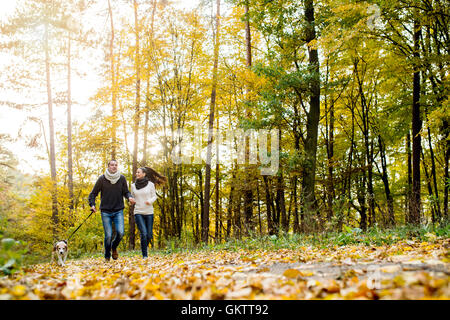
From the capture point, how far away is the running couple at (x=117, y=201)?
23.3 feet

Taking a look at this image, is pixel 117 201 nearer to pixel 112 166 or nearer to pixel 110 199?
pixel 110 199

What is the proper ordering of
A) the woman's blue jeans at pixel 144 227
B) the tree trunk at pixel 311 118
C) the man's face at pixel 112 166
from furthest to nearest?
the tree trunk at pixel 311 118, the woman's blue jeans at pixel 144 227, the man's face at pixel 112 166

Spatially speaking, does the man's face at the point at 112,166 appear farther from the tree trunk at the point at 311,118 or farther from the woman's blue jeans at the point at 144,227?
the tree trunk at the point at 311,118

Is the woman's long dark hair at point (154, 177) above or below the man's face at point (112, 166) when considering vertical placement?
below

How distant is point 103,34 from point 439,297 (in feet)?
69.9

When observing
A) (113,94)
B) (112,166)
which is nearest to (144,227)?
(112,166)

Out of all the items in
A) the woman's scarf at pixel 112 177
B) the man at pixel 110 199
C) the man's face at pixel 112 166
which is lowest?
the man at pixel 110 199

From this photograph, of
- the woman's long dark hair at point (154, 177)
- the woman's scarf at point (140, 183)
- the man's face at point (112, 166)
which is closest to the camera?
the man's face at point (112, 166)

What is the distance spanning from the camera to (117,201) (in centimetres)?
721

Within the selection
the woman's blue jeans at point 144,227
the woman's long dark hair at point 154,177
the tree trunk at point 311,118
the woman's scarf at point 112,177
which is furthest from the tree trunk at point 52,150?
the tree trunk at point 311,118

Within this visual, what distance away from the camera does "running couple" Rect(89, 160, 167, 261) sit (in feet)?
23.3

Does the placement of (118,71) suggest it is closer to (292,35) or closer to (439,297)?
(292,35)

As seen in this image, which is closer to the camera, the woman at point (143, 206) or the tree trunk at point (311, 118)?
the woman at point (143, 206)
